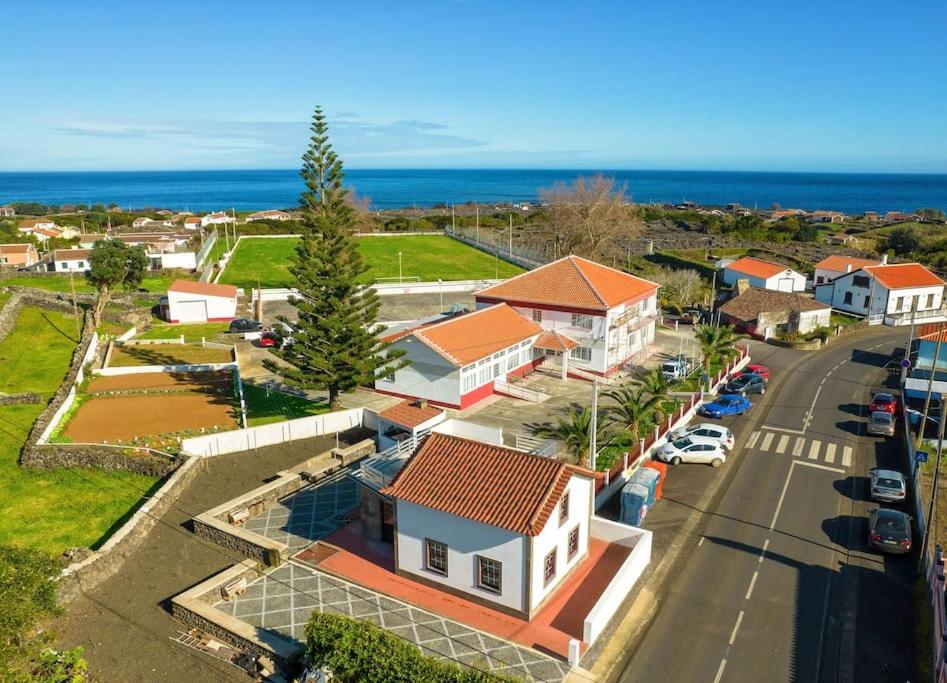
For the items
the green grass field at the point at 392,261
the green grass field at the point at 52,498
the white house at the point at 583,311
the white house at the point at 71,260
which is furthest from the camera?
the white house at the point at 71,260

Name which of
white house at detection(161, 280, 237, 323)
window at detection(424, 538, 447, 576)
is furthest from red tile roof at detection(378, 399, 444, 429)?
white house at detection(161, 280, 237, 323)

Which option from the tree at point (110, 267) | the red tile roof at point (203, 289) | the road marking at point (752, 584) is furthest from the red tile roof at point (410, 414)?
the tree at point (110, 267)

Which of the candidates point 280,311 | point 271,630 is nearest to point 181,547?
point 271,630

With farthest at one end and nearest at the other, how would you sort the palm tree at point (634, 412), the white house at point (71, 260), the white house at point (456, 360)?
1. the white house at point (71, 260)
2. the white house at point (456, 360)
3. the palm tree at point (634, 412)

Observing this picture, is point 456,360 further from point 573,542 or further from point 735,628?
point 735,628

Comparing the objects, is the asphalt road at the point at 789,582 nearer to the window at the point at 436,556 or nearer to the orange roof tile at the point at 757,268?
the window at the point at 436,556

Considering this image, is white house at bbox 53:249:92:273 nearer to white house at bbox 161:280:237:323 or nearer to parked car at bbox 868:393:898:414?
white house at bbox 161:280:237:323

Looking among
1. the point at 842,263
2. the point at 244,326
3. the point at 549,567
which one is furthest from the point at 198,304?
the point at 842,263
